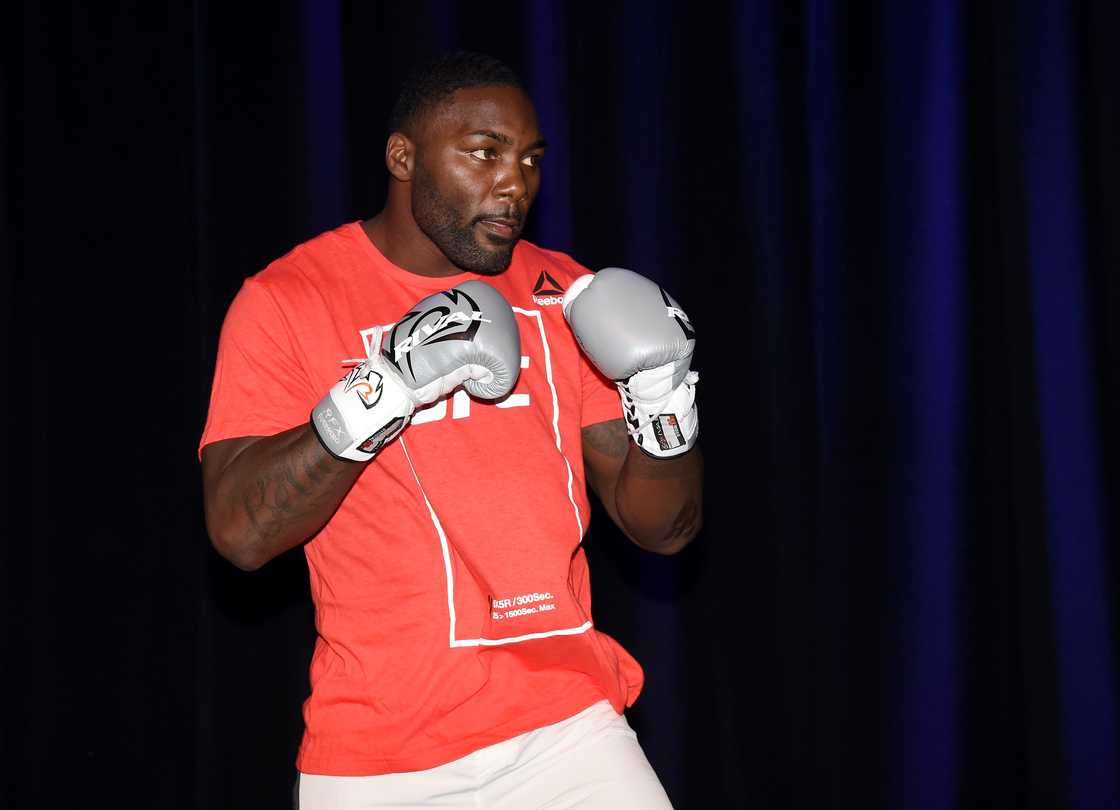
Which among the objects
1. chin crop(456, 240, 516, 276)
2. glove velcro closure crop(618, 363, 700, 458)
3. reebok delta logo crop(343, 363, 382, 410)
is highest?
chin crop(456, 240, 516, 276)

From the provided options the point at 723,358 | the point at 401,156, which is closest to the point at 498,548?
the point at 401,156

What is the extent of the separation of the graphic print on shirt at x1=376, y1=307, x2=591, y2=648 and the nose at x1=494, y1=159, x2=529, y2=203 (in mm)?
288

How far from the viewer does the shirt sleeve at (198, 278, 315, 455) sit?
5.13 feet

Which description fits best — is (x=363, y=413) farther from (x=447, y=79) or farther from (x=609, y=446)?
(x=447, y=79)

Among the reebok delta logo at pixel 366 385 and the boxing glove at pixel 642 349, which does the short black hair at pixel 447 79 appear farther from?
the reebok delta logo at pixel 366 385

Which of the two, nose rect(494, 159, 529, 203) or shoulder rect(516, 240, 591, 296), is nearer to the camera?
nose rect(494, 159, 529, 203)

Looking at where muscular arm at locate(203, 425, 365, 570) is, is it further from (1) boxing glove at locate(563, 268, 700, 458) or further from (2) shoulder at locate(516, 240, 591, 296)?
(2) shoulder at locate(516, 240, 591, 296)

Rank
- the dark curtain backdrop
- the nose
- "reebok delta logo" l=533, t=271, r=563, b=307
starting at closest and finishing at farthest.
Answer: the nose < "reebok delta logo" l=533, t=271, r=563, b=307 < the dark curtain backdrop

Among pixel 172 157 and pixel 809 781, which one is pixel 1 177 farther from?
pixel 809 781

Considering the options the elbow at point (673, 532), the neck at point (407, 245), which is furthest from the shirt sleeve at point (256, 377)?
the elbow at point (673, 532)

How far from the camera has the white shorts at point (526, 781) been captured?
1.51m

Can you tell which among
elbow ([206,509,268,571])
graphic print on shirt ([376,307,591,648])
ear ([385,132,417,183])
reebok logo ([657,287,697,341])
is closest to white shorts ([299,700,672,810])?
graphic print on shirt ([376,307,591,648])

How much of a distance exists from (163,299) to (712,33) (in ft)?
4.44

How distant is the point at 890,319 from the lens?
108 inches
